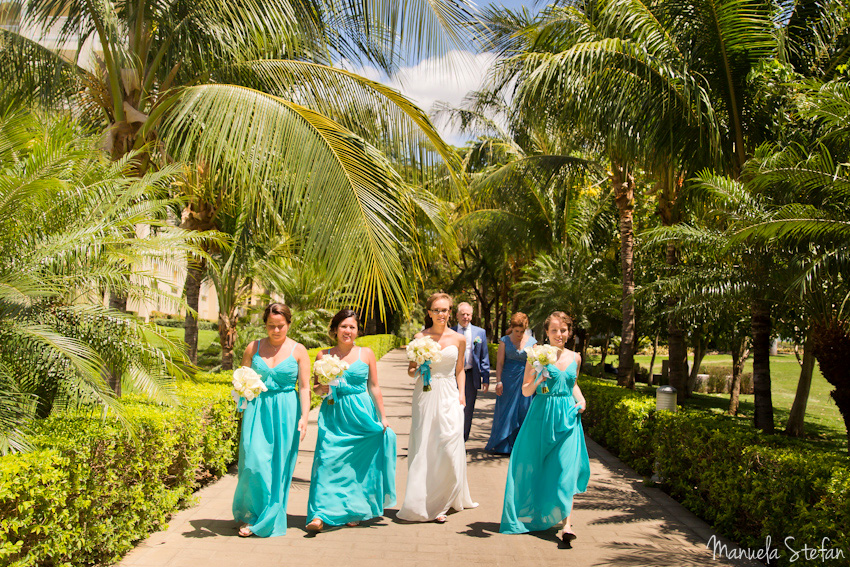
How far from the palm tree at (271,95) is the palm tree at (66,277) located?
3.36 ft

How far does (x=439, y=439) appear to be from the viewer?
5.87 meters

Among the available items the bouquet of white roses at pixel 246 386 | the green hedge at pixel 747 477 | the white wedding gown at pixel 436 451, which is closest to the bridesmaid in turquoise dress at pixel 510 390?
the green hedge at pixel 747 477

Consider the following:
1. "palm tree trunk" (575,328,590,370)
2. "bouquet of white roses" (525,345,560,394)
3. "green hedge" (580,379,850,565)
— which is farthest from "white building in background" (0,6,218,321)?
"palm tree trunk" (575,328,590,370)

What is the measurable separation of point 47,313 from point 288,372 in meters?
1.80

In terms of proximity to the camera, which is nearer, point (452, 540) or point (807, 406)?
point (452, 540)

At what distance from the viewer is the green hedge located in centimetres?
434

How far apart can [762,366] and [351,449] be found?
5255 millimetres

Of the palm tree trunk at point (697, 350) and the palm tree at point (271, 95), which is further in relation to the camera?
the palm tree trunk at point (697, 350)

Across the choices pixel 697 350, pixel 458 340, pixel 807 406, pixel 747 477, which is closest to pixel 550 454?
pixel 458 340

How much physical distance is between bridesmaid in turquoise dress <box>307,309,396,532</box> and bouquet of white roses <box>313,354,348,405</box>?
0.25 feet

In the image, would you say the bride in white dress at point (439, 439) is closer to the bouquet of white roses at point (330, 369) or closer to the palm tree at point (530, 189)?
the bouquet of white roses at point (330, 369)

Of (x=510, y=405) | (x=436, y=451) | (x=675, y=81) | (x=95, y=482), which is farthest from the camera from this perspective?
(x=510, y=405)

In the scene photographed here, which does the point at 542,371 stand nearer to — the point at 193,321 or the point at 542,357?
the point at 542,357

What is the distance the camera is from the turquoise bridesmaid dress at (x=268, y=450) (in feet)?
17.1
